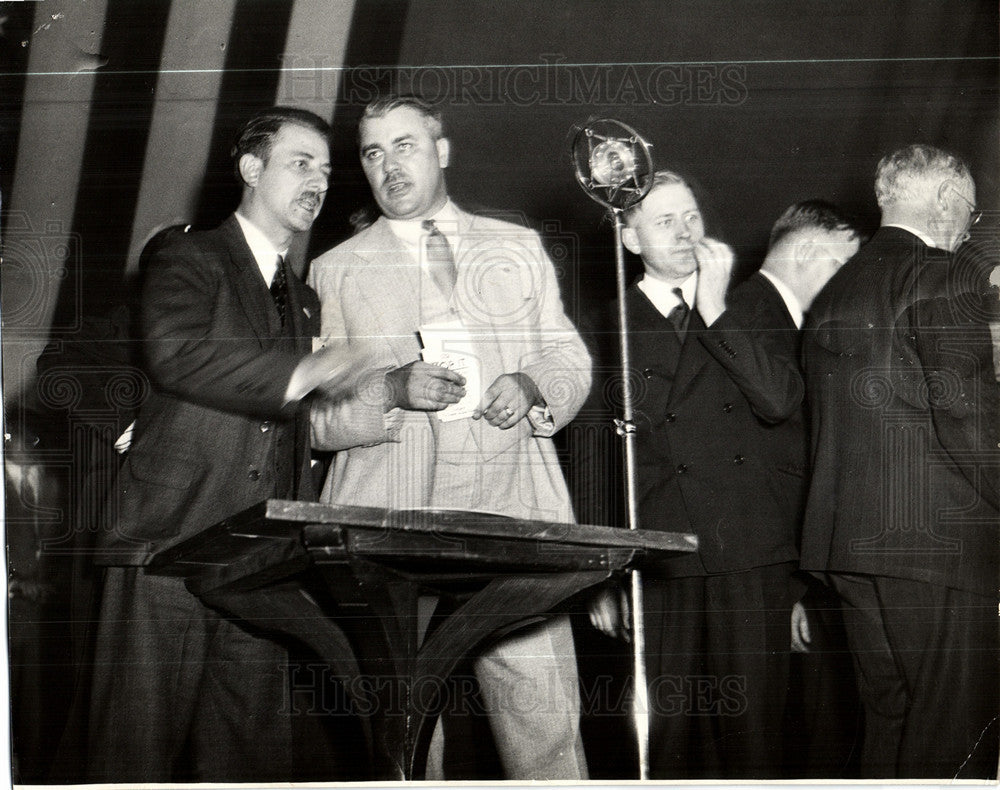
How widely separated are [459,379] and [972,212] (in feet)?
4.12

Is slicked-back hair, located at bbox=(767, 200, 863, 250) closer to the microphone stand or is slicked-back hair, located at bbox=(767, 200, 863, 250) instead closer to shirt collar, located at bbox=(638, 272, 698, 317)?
shirt collar, located at bbox=(638, 272, 698, 317)

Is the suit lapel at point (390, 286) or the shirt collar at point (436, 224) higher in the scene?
the shirt collar at point (436, 224)

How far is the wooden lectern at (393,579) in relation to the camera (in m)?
2.05

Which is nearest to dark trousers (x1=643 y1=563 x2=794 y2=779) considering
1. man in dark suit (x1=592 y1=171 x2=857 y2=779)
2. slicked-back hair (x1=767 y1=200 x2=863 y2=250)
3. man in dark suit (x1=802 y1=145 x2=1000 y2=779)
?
man in dark suit (x1=592 y1=171 x2=857 y2=779)

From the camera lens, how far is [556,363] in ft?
8.88

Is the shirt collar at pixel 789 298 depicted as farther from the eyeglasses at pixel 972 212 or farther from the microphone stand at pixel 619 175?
the eyeglasses at pixel 972 212

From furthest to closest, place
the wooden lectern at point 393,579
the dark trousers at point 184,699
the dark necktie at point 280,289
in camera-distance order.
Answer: the dark necktie at point 280,289 → the dark trousers at point 184,699 → the wooden lectern at point 393,579

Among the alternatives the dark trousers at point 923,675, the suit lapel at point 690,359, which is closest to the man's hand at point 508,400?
the suit lapel at point 690,359

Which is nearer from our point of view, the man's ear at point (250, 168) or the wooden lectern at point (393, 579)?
the wooden lectern at point (393, 579)

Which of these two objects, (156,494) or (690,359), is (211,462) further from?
(690,359)

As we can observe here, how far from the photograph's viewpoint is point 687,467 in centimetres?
269

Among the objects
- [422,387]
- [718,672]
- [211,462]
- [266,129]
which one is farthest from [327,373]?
[718,672]

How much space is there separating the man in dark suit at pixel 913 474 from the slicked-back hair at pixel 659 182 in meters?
0.42

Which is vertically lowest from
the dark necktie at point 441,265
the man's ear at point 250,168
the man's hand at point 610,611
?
the man's hand at point 610,611
